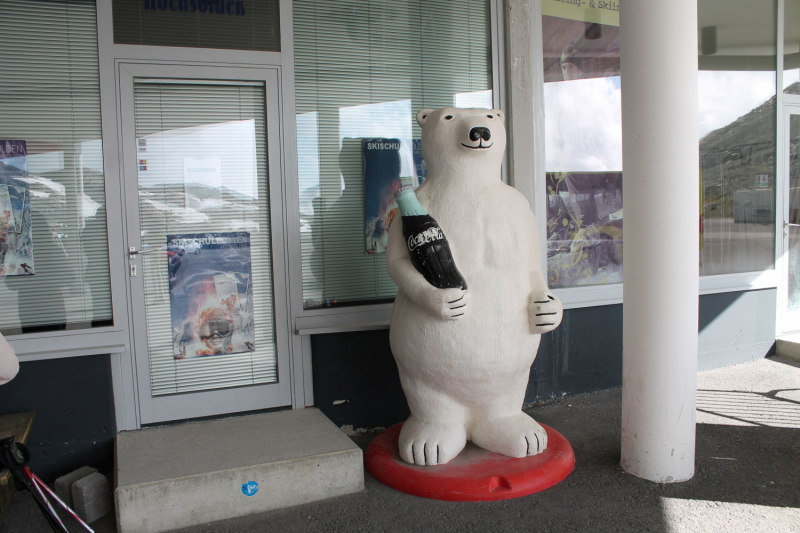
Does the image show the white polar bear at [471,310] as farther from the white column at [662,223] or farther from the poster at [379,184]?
the poster at [379,184]

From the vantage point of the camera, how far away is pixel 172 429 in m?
3.23

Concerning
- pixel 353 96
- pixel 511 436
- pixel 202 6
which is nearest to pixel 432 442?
pixel 511 436

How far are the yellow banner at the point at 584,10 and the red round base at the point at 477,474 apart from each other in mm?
2994

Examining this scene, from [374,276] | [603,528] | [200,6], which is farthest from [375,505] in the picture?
[200,6]

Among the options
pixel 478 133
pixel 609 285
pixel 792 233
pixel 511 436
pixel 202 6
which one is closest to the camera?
pixel 478 133

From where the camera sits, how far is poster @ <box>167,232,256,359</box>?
3.45 m

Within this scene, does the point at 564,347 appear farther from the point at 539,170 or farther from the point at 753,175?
the point at 753,175

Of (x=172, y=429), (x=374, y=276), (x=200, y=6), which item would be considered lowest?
(x=172, y=429)

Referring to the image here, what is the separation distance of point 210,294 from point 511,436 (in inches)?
76.4

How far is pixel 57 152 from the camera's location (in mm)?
3201

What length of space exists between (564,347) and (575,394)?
1.22 feet

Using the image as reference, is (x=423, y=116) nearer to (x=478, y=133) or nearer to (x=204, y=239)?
(x=478, y=133)

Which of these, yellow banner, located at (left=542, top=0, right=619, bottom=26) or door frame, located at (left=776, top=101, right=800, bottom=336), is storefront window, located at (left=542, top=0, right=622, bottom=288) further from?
door frame, located at (left=776, top=101, right=800, bottom=336)

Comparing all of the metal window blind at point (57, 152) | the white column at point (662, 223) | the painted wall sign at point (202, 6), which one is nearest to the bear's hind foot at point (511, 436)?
the white column at point (662, 223)
